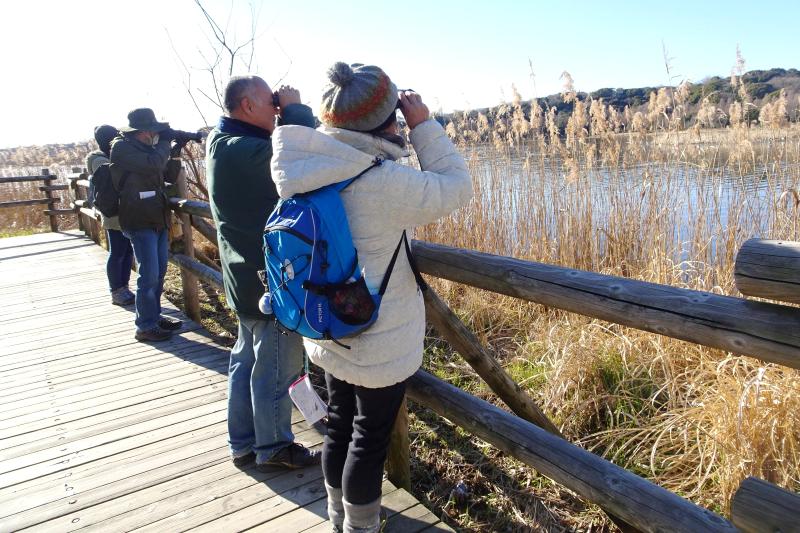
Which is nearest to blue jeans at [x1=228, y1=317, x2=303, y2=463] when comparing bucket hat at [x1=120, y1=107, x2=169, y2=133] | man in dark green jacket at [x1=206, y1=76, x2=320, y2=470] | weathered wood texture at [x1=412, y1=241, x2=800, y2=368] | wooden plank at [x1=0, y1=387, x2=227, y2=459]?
man in dark green jacket at [x1=206, y1=76, x2=320, y2=470]

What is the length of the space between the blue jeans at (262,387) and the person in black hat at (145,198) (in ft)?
6.87

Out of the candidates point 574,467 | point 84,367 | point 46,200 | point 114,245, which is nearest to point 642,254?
point 574,467

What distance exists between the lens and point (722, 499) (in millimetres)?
2395

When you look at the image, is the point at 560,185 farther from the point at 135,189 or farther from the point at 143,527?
the point at 143,527

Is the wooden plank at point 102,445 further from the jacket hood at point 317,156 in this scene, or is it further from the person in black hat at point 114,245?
the person in black hat at point 114,245

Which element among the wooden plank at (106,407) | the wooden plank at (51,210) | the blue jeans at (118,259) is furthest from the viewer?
the wooden plank at (51,210)

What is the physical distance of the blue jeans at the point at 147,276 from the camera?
433 cm

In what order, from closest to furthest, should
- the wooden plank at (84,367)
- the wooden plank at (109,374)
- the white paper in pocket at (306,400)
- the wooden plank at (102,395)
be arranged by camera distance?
the white paper in pocket at (306,400) → the wooden plank at (102,395) → the wooden plank at (109,374) → the wooden plank at (84,367)

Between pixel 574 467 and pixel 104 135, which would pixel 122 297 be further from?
pixel 574 467

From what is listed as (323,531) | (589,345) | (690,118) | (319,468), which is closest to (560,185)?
(690,118)

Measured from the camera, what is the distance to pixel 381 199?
1.62m

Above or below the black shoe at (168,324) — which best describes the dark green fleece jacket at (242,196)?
above

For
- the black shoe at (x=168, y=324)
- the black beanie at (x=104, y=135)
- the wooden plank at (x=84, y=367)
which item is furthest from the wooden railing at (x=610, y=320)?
the black beanie at (x=104, y=135)

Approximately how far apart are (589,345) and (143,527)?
253 centimetres
